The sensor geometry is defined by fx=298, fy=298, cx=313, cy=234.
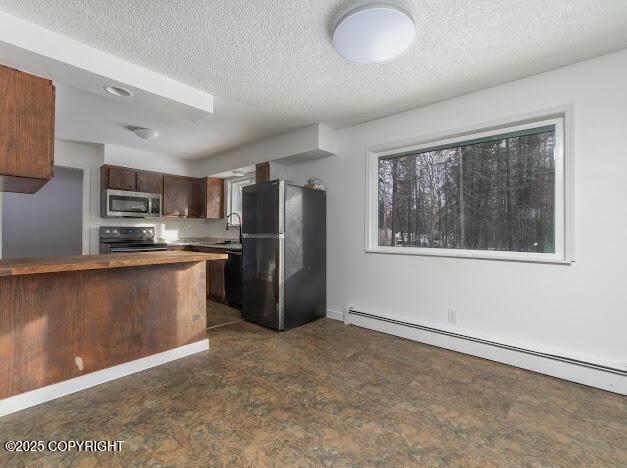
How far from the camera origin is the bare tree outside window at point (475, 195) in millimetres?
2436

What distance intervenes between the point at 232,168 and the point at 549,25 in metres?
3.93

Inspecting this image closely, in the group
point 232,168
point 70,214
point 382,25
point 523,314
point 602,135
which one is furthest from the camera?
point 70,214

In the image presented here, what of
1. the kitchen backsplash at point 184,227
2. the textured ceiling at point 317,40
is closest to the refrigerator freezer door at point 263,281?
the textured ceiling at point 317,40

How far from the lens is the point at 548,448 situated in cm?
151

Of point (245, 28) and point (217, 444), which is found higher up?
point (245, 28)

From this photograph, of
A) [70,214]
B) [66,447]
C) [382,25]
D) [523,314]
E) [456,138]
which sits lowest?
[66,447]

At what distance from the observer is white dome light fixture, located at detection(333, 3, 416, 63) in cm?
163

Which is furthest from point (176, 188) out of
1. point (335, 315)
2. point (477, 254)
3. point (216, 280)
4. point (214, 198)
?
point (477, 254)

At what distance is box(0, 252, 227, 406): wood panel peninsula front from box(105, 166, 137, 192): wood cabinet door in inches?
101

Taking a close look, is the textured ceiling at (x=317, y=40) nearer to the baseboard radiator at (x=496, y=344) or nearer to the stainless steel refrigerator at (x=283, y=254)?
the stainless steel refrigerator at (x=283, y=254)

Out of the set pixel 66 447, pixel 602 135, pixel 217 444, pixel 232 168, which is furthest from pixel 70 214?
pixel 602 135

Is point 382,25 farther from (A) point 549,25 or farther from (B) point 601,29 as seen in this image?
(B) point 601,29

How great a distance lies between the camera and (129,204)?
4.39 m

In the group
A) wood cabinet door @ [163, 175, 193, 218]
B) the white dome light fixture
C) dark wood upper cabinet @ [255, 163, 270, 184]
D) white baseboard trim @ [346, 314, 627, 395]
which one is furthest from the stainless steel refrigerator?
wood cabinet door @ [163, 175, 193, 218]
